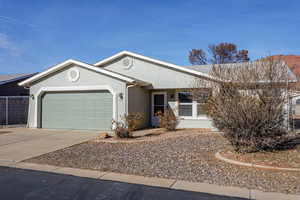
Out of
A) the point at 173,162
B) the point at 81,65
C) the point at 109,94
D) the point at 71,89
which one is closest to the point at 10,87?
the point at 71,89

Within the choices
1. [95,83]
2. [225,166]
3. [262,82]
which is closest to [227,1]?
[262,82]

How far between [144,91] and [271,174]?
10423mm

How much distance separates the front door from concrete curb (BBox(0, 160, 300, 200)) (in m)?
9.60

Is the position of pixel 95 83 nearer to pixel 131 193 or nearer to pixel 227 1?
pixel 227 1

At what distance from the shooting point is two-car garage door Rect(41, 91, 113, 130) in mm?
13820

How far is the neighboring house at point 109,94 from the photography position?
534 inches

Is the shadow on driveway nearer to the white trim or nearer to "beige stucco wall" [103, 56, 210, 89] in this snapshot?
the white trim

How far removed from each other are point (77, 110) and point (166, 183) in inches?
412

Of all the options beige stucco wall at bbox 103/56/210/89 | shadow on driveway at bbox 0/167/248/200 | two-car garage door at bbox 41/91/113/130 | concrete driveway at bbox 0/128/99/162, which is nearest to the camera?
shadow on driveway at bbox 0/167/248/200

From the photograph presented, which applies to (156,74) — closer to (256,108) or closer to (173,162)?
(256,108)

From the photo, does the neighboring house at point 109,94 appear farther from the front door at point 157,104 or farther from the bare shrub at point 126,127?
the bare shrub at point 126,127

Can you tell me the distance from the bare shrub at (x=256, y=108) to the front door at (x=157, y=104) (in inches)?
311

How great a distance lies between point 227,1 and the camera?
13.1 m

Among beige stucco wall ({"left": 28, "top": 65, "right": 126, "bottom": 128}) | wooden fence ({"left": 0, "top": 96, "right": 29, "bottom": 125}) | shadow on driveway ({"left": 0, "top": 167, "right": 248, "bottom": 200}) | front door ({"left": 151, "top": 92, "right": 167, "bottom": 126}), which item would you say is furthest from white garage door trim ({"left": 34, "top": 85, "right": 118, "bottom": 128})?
shadow on driveway ({"left": 0, "top": 167, "right": 248, "bottom": 200})
